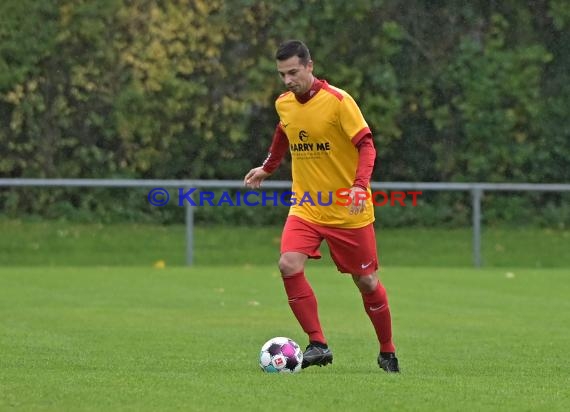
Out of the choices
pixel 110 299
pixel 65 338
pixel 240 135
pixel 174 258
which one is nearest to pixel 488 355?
pixel 65 338

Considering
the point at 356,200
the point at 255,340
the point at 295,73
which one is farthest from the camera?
the point at 255,340

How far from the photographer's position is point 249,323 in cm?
1344

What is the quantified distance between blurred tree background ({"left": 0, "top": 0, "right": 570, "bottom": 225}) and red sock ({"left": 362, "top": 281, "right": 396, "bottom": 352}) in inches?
535

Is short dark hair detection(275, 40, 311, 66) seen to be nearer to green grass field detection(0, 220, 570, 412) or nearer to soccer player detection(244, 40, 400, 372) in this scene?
soccer player detection(244, 40, 400, 372)

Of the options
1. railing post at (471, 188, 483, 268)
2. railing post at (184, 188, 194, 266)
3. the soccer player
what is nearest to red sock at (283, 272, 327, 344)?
the soccer player

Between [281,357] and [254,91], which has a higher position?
[254,91]

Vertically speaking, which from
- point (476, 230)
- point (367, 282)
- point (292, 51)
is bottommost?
point (476, 230)

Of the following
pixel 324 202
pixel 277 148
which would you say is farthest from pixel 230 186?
pixel 324 202

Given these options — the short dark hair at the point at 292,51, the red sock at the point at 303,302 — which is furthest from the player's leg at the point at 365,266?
the short dark hair at the point at 292,51

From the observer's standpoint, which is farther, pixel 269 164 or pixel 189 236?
pixel 189 236

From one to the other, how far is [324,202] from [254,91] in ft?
49.3

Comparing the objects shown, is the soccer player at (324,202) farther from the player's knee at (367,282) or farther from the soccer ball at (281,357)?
the soccer ball at (281,357)

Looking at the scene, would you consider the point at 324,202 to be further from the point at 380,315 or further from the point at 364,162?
the point at 380,315

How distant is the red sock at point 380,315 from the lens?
31.3ft
